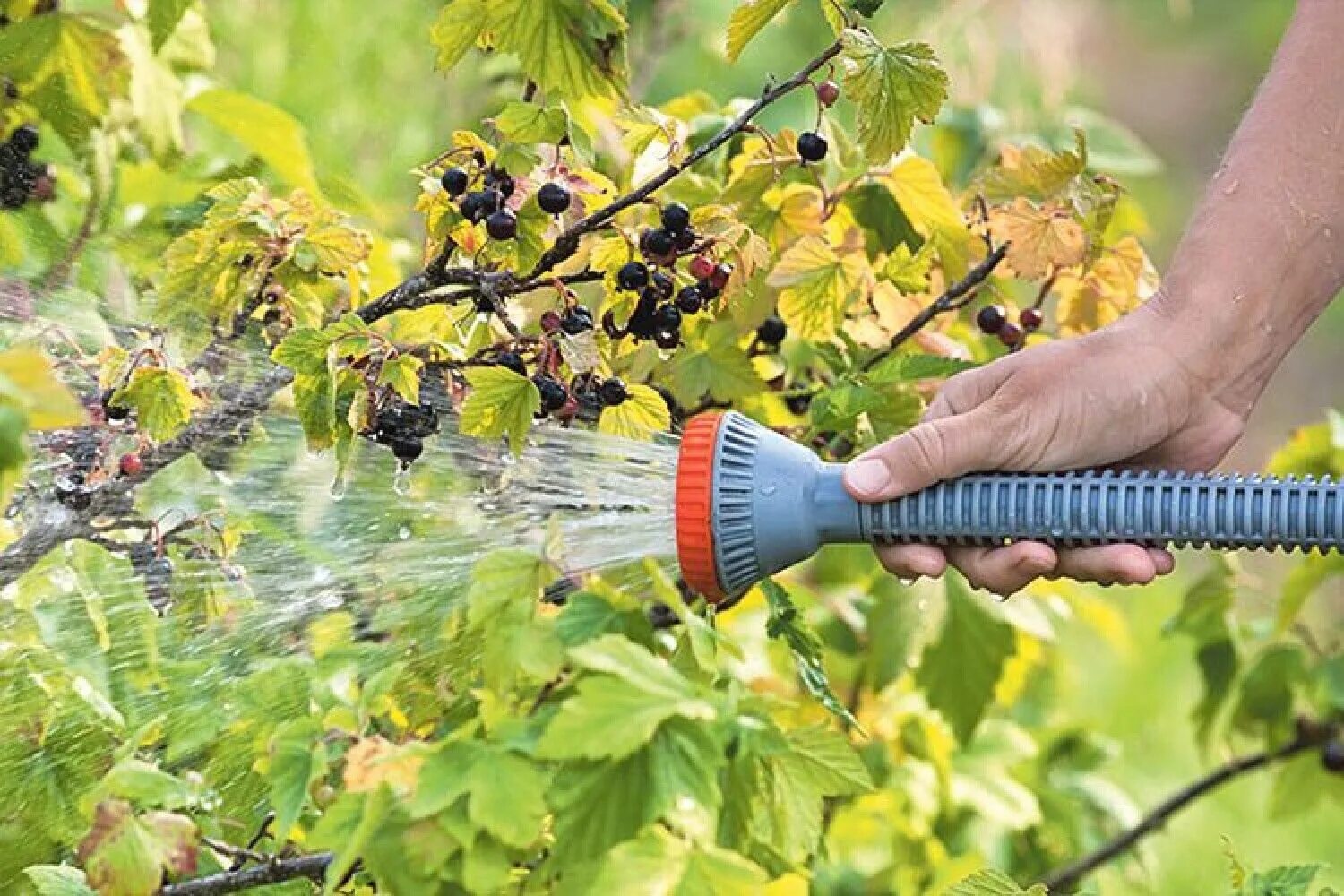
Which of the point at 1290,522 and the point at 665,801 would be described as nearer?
the point at 665,801

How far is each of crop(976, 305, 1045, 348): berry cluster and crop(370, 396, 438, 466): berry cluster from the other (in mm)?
635

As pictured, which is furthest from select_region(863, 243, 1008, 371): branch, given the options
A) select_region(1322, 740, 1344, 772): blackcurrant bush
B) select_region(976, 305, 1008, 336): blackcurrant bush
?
select_region(1322, 740, 1344, 772): blackcurrant bush

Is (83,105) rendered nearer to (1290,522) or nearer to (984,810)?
(1290,522)

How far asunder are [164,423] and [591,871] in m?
0.55

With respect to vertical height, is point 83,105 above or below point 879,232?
above

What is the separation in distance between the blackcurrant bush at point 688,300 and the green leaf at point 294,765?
467 millimetres

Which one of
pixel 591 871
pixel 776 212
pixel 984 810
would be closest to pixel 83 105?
pixel 776 212

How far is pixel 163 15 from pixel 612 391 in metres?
0.62

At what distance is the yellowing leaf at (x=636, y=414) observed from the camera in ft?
5.16

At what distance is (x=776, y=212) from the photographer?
184 cm

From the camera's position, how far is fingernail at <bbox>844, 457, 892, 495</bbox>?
1.53 m

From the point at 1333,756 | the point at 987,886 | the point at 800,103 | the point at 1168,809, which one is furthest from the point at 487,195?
the point at 800,103

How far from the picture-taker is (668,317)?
156 centimetres

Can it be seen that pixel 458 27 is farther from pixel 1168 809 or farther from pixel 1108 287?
pixel 1168 809
